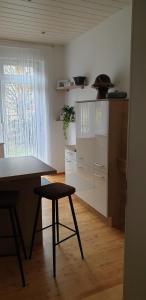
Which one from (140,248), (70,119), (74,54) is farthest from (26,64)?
(140,248)

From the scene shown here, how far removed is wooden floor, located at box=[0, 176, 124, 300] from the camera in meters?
1.89

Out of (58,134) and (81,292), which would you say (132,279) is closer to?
(81,292)

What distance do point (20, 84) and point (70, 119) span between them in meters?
1.18

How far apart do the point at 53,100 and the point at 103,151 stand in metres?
2.50

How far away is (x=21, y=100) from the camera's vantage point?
181 inches

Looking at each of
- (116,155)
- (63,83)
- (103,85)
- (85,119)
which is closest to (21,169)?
(116,155)

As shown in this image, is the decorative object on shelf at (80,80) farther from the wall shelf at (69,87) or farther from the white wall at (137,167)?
the white wall at (137,167)

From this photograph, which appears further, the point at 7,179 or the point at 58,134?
the point at 58,134

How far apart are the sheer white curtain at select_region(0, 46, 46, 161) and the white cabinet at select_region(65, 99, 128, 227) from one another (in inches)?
64.0

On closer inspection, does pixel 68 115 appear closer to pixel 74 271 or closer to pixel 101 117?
pixel 101 117

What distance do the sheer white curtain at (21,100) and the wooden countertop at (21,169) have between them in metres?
2.13

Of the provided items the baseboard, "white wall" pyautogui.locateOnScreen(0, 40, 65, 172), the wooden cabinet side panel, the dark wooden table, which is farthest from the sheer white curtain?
the wooden cabinet side panel

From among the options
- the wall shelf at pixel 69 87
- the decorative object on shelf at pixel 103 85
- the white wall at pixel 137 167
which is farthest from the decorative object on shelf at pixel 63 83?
the white wall at pixel 137 167

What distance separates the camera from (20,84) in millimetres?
4547
